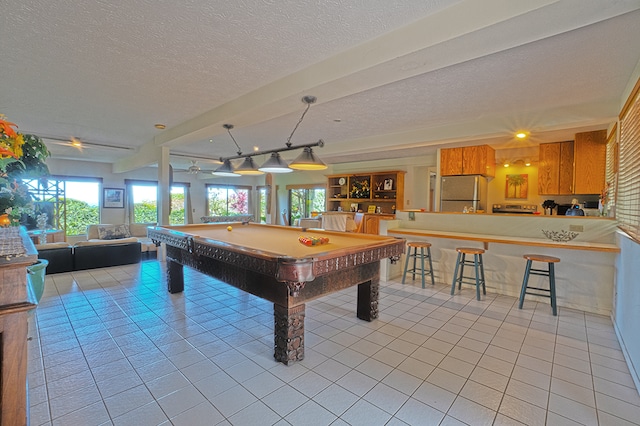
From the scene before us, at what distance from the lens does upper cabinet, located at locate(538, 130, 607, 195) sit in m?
4.41

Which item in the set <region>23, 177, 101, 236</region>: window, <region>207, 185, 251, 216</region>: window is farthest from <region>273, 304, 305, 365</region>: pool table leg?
<region>207, 185, 251, 216</region>: window

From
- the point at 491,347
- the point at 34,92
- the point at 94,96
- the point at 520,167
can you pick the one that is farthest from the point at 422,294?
the point at 34,92

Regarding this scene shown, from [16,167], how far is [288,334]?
2394 millimetres

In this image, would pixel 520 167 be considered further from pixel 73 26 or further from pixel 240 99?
pixel 73 26

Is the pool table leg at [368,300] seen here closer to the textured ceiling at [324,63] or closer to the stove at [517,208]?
the textured ceiling at [324,63]

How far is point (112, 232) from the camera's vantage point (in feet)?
24.6

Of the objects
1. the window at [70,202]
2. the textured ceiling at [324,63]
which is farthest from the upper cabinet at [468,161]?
the window at [70,202]

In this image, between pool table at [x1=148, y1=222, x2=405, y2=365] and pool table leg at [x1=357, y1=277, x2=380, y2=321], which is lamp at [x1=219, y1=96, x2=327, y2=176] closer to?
pool table at [x1=148, y1=222, x2=405, y2=365]

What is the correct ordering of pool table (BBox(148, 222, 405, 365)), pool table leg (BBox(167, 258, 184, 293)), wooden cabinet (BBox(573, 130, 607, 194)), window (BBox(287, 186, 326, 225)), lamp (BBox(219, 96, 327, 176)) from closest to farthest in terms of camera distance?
1. pool table (BBox(148, 222, 405, 365))
2. lamp (BBox(219, 96, 327, 176))
3. pool table leg (BBox(167, 258, 184, 293))
4. wooden cabinet (BBox(573, 130, 607, 194))
5. window (BBox(287, 186, 326, 225))

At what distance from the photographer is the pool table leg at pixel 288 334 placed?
2365 mm

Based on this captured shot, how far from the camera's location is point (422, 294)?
165 inches

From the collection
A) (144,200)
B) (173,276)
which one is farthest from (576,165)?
(144,200)

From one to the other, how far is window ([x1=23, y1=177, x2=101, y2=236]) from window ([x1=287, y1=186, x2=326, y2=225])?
6.14 meters

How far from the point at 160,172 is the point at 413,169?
6069 mm
